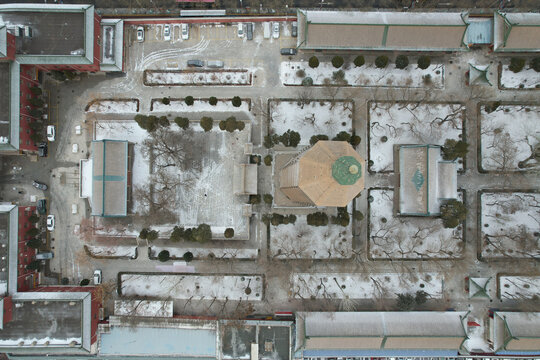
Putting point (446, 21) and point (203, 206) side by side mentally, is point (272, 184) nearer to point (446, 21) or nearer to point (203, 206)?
point (203, 206)

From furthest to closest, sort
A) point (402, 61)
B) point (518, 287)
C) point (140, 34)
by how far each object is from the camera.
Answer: point (140, 34)
point (518, 287)
point (402, 61)

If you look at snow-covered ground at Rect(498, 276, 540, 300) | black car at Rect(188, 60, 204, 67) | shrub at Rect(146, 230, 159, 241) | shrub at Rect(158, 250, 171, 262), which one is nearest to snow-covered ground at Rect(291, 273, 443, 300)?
snow-covered ground at Rect(498, 276, 540, 300)

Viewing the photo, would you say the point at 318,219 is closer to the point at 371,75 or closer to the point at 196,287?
the point at 196,287

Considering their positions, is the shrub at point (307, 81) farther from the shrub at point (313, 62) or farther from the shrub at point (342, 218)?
the shrub at point (342, 218)

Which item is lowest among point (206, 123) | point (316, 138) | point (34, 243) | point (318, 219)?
point (34, 243)

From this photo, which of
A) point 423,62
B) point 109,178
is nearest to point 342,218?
point 423,62

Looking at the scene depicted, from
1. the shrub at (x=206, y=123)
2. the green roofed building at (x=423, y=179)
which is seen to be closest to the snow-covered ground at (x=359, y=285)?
the green roofed building at (x=423, y=179)

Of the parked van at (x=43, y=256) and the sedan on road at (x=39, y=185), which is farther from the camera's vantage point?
the sedan on road at (x=39, y=185)
